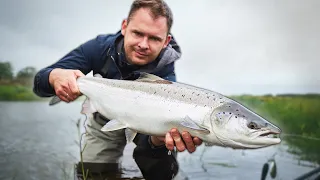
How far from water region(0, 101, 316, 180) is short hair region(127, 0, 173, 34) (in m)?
1.21

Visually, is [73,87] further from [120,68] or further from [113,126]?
[120,68]

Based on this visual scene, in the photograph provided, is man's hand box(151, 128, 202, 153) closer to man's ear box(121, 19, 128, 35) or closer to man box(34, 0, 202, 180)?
man box(34, 0, 202, 180)

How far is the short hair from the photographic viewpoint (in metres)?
2.96

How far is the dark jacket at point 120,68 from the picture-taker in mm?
3053

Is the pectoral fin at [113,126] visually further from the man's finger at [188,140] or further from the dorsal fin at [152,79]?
the man's finger at [188,140]

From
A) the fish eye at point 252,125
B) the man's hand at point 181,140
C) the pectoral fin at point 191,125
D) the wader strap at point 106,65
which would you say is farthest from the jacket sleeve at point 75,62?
the fish eye at point 252,125

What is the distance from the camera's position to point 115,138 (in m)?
4.07

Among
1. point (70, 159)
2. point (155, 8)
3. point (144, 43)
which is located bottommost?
point (70, 159)

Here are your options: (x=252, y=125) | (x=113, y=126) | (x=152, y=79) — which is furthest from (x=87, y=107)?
(x=252, y=125)

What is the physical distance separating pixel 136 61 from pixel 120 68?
261 mm

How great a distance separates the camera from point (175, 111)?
2.20 m

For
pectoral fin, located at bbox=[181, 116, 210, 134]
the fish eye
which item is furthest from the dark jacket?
the fish eye

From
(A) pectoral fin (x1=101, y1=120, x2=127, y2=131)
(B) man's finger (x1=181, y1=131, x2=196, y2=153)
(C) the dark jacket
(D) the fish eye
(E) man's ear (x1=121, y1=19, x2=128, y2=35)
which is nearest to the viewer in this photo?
(D) the fish eye

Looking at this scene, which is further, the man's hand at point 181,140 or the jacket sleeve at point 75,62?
the jacket sleeve at point 75,62
